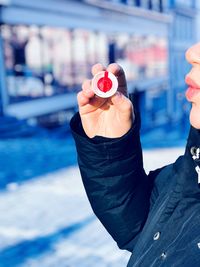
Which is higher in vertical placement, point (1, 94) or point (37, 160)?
point (1, 94)

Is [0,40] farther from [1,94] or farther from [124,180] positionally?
[124,180]

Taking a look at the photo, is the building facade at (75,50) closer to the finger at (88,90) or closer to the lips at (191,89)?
the finger at (88,90)

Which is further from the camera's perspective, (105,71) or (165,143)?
(165,143)

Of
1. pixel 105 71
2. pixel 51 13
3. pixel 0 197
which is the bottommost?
pixel 0 197

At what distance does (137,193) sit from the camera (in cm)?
187

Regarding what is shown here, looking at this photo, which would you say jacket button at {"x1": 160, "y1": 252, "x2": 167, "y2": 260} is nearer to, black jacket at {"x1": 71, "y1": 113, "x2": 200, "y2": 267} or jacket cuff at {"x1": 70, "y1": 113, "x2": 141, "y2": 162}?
black jacket at {"x1": 71, "y1": 113, "x2": 200, "y2": 267}

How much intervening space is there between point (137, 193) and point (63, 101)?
1707 cm

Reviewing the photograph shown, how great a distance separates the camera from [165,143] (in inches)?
491

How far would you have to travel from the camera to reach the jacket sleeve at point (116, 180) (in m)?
Result: 1.82

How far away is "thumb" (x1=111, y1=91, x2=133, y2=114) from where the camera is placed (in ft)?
5.79

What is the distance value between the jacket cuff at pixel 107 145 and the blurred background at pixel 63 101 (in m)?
0.34

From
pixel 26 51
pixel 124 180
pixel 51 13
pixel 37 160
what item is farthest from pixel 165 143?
pixel 124 180


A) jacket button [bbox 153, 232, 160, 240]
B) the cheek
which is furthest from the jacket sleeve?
the cheek

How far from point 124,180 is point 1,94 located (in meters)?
13.9
